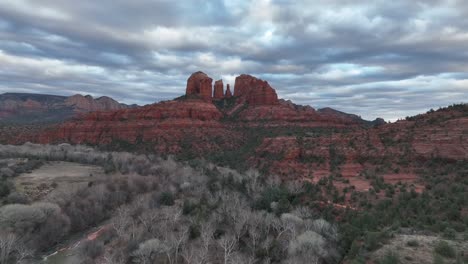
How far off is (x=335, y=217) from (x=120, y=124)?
78.6m

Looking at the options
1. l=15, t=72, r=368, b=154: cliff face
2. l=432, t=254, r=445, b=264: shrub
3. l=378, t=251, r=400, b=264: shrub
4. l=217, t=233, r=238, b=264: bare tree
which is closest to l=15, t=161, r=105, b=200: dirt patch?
l=15, t=72, r=368, b=154: cliff face

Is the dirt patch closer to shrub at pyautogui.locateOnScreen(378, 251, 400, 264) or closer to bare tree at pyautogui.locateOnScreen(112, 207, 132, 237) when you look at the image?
bare tree at pyautogui.locateOnScreen(112, 207, 132, 237)

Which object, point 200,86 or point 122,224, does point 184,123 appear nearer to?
point 200,86

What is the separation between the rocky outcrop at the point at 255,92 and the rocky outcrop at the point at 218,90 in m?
6.58

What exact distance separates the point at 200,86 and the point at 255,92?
22.6 m

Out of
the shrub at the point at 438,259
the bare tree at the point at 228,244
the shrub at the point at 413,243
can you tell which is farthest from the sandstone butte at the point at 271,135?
the bare tree at the point at 228,244

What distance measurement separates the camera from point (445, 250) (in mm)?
15688

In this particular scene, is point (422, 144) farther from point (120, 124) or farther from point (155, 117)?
point (120, 124)

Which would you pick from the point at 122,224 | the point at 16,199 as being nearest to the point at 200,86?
the point at 16,199

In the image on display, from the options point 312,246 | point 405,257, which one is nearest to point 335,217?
point 312,246

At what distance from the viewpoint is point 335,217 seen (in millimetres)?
27141

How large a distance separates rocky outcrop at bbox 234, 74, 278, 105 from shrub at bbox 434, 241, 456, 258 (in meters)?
91.9

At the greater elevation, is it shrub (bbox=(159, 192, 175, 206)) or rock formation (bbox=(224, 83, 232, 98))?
rock formation (bbox=(224, 83, 232, 98))

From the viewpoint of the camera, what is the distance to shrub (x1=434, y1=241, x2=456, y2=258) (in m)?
15.5
